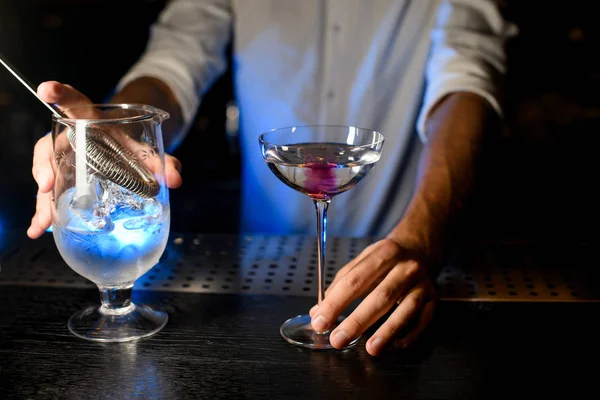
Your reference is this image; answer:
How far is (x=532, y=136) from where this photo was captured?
285 cm

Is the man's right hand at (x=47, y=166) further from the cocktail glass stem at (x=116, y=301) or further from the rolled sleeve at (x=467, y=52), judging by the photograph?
the rolled sleeve at (x=467, y=52)

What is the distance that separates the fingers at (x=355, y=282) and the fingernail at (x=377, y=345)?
0.07m

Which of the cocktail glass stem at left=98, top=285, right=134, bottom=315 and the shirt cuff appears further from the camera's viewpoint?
the shirt cuff

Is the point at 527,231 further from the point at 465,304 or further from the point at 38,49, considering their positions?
the point at 38,49

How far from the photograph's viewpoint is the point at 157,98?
66.1 inches

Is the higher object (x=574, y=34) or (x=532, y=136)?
(x=574, y=34)

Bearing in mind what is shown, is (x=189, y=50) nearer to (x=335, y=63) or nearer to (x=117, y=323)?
(x=335, y=63)

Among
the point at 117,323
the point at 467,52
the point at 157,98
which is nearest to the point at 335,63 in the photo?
the point at 467,52

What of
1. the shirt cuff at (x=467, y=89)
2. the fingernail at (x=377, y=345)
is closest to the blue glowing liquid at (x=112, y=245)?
the fingernail at (x=377, y=345)

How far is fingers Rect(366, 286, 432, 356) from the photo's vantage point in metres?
0.95

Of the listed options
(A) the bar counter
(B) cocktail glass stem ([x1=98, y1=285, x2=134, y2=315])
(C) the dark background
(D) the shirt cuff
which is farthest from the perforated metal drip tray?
(C) the dark background

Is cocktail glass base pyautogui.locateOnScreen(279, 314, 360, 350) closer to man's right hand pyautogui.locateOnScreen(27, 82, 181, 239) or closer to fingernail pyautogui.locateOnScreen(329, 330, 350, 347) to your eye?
fingernail pyautogui.locateOnScreen(329, 330, 350, 347)

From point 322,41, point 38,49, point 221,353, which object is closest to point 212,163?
point 38,49

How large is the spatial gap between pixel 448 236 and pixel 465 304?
180 millimetres
